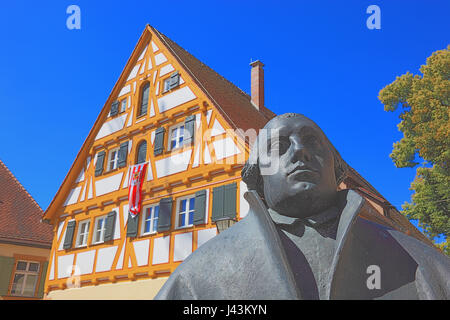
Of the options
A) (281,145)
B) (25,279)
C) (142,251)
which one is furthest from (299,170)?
(25,279)

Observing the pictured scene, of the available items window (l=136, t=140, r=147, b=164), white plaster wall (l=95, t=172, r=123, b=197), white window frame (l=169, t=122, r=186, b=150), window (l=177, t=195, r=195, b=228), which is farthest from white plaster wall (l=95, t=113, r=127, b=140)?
window (l=177, t=195, r=195, b=228)

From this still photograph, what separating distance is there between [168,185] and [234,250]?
32.8 ft

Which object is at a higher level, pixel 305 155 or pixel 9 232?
pixel 9 232

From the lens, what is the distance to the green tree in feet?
38.7

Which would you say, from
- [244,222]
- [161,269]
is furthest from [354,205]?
[161,269]

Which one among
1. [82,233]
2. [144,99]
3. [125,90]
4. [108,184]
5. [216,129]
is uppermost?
[125,90]

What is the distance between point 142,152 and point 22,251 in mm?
6644

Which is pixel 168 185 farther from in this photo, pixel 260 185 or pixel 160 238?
pixel 260 185

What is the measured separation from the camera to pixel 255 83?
16047 mm

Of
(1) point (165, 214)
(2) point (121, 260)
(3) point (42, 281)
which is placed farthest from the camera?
(3) point (42, 281)

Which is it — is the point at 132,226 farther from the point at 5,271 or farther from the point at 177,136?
the point at 5,271

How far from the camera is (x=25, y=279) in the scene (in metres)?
15.0

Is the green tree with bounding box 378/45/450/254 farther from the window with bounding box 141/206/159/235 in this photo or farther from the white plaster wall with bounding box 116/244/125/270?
the white plaster wall with bounding box 116/244/125/270

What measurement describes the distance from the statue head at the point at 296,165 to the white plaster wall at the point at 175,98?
10.3 meters
